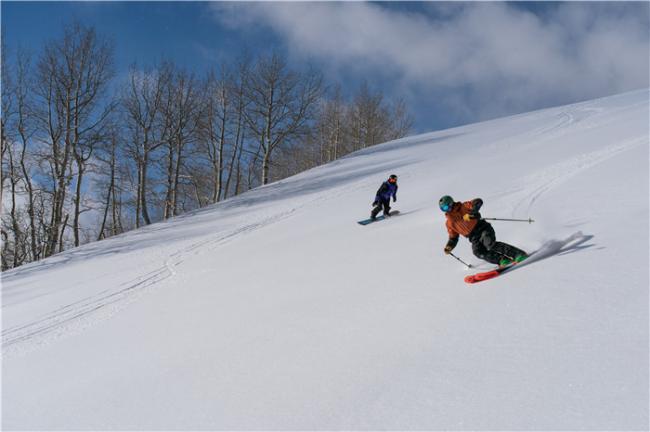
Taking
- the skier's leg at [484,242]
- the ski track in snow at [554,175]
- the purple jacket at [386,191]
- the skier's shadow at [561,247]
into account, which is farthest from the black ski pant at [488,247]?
the purple jacket at [386,191]

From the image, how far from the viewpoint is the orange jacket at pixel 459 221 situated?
5.80 metres

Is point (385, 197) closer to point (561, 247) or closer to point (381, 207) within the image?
point (381, 207)

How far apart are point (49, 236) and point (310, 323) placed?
18372 mm

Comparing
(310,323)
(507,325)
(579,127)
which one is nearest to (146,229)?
(310,323)

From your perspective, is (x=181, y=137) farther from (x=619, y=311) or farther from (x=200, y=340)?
(x=619, y=311)

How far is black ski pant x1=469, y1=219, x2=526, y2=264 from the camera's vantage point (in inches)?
219

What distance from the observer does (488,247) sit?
18.6 feet

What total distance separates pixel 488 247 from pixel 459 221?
55 cm

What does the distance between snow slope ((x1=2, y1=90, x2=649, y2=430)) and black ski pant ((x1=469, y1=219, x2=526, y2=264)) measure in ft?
1.34

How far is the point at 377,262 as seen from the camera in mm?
7133

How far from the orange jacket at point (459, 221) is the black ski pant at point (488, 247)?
0.28ft

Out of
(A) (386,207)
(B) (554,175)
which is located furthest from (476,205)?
(B) (554,175)

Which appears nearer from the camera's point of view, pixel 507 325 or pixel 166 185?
pixel 507 325

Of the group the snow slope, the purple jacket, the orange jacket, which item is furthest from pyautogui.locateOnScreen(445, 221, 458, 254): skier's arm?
the purple jacket
